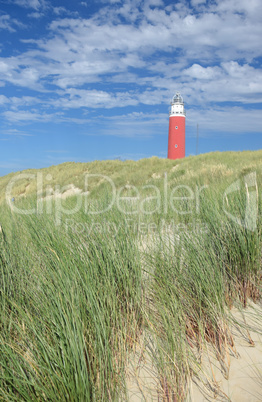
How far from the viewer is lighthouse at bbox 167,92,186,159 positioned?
31719 millimetres

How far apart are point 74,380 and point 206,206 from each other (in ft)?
8.25

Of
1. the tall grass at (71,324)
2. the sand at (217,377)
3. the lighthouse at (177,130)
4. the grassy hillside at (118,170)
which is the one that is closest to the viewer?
the tall grass at (71,324)

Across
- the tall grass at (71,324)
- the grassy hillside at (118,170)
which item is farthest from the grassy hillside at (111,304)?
the grassy hillside at (118,170)

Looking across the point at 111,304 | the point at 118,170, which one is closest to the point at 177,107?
the point at 118,170

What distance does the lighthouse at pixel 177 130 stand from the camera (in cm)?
3172

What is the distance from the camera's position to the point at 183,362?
1899mm

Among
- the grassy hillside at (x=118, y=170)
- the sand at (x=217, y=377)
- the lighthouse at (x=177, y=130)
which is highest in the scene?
the lighthouse at (x=177, y=130)

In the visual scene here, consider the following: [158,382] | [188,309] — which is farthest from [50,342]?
[188,309]

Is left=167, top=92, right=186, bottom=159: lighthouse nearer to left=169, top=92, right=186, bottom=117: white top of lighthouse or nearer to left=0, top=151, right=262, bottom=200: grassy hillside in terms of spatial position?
left=169, top=92, right=186, bottom=117: white top of lighthouse

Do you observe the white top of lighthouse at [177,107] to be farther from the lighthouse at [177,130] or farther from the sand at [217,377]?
the sand at [217,377]

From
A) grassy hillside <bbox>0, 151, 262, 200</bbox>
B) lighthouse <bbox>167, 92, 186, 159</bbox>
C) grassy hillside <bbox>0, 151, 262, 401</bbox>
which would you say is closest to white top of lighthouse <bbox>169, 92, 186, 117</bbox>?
lighthouse <bbox>167, 92, 186, 159</bbox>

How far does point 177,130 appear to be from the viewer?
32312mm

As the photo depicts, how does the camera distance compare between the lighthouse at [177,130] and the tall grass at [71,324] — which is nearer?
the tall grass at [71,324]

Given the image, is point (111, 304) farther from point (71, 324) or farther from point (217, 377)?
point (217, 377)
